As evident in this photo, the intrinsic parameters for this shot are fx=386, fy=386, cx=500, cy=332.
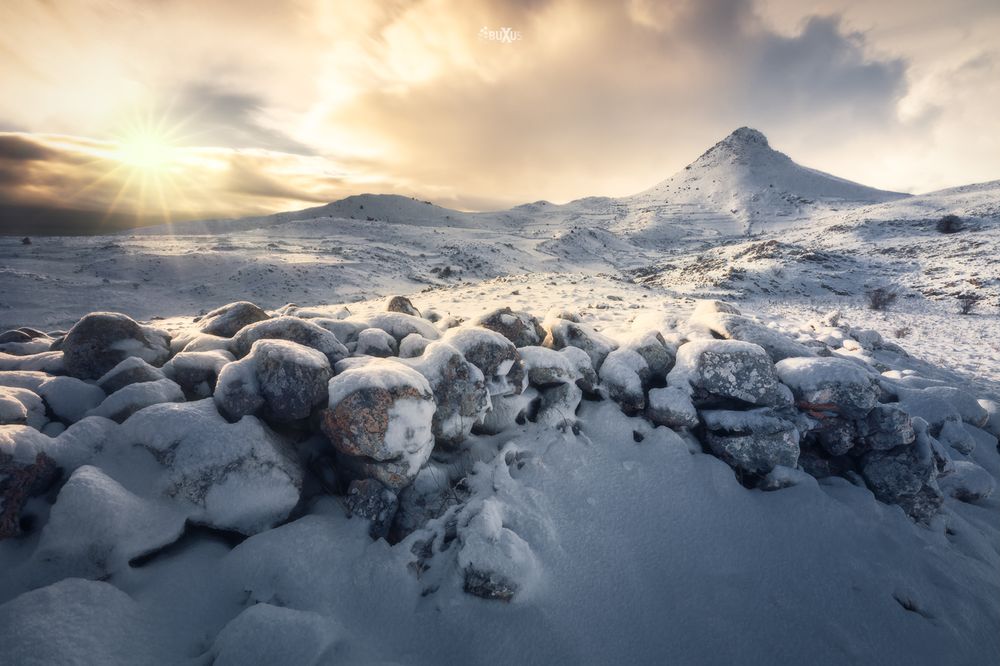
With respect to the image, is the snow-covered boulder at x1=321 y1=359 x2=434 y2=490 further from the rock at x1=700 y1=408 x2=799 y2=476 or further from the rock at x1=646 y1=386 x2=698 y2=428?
the rock at x1=700 y1=408 x2=799 y2=476

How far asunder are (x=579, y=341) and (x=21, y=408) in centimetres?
569

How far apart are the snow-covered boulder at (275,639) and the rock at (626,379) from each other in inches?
148

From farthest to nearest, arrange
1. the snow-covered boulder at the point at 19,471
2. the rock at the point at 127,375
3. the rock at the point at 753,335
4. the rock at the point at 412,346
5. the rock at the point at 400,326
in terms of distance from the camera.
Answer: the rock at the point at 753,335, the rock at the point at 400,326, the rock at the point at 412,346, the rock at the point at 127,375, the snow-covered boulder at the point at 19,471

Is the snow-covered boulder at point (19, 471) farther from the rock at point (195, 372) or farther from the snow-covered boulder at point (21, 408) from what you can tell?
the rock at point (195, 372)

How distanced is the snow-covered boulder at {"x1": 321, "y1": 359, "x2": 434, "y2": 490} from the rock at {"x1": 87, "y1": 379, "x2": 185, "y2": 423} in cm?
150

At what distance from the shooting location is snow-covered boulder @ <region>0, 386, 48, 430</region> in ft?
10.1

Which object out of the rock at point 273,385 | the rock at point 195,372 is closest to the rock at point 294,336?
the rock at point 195,372

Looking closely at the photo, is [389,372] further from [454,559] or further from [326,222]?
[326,222]

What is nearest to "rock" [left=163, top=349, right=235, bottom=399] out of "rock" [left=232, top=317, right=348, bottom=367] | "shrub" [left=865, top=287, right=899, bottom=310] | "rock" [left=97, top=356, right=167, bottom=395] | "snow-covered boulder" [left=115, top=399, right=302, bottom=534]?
"rock" [left=97, top=356, right=167, bottom=395]

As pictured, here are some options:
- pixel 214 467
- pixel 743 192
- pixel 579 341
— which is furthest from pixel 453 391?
pixel 743 192

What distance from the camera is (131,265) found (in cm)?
2133

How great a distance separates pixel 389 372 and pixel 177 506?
1.90 m

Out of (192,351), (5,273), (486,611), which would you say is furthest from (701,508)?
(5,273)

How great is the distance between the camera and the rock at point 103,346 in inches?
159
